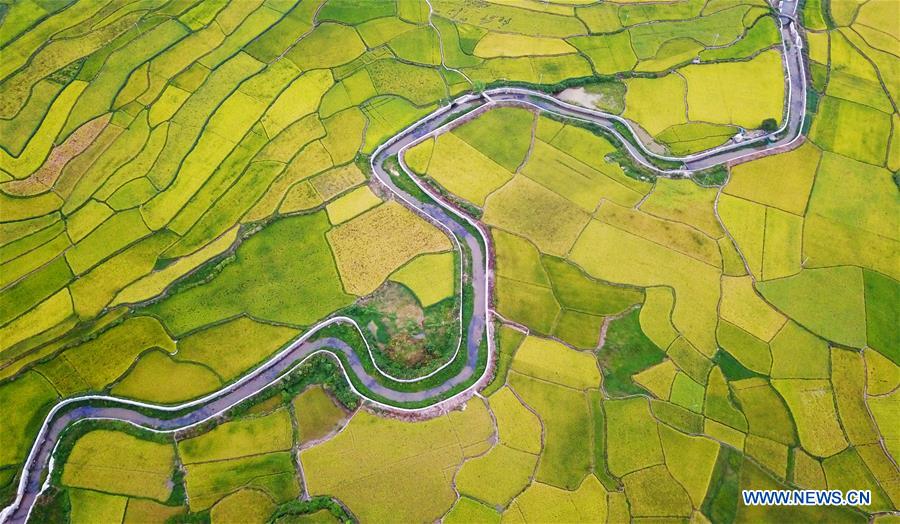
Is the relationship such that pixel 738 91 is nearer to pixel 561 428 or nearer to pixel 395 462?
pixel 561 428

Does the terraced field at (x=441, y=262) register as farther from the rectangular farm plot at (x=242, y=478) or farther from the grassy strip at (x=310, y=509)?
the grassy strip at (x=310, y=509)

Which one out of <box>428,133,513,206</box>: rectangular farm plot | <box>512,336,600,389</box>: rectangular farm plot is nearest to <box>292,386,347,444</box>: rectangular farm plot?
<box>512,336,600,389</box>: rectangular farm plot

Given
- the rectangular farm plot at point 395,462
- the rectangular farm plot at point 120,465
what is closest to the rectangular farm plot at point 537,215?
the rectangular farm plot at point 395,462

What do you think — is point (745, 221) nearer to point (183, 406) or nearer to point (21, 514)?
point (183, 406)

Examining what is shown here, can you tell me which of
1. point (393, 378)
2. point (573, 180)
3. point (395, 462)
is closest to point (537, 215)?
Result: point (573, 180)

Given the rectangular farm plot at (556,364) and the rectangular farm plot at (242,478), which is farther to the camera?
the rectangular farm plot at (556,364)

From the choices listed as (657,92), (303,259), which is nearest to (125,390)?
(303,259)
